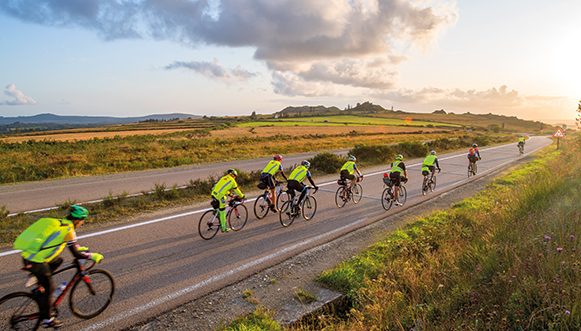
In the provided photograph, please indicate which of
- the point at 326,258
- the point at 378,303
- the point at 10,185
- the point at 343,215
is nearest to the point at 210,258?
the point at 326,258

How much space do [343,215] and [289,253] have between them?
3.36 m

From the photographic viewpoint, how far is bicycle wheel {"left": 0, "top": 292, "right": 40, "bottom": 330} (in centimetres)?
384

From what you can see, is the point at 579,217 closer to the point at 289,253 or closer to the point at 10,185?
the point at 289,253

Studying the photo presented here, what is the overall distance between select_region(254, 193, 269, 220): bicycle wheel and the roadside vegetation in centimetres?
350

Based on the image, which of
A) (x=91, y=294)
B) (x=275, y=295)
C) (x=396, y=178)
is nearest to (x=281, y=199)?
(x=396, y=178)

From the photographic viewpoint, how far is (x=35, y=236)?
3779mm

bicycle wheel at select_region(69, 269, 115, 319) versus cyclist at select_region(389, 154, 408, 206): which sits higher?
cyclist at select_region(389, 154, 408, 206)

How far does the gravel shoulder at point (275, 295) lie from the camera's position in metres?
4.14

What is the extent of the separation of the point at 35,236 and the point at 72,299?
113 centimetres

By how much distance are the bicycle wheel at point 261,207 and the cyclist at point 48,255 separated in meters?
4.91

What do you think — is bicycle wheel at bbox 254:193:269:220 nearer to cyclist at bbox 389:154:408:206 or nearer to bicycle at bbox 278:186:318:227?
bicycle at bbox 278:186:318:227

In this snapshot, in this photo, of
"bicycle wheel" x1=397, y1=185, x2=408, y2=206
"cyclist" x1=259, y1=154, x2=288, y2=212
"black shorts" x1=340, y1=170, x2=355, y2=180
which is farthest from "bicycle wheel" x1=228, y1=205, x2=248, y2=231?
"bicycle wheel" x1=397, y1=185, x2=408, y2=206

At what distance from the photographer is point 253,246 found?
677cm

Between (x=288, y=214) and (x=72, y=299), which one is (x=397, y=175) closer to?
(x=288, y=214)
